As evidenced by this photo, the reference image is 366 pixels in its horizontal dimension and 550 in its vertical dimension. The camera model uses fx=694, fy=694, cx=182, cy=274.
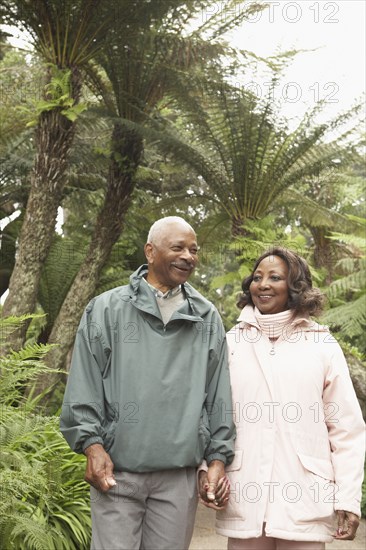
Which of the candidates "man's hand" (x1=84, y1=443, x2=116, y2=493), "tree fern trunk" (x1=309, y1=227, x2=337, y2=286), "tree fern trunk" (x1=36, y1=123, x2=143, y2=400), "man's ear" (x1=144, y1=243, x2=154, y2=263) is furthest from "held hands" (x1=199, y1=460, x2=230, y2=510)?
"tree fern trunk" (x1=309, y1=227, x2=337, y2=286)

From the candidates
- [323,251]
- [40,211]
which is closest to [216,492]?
[40,211]

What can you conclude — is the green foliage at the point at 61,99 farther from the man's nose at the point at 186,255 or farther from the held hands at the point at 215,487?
the held hands at the point at 215,487

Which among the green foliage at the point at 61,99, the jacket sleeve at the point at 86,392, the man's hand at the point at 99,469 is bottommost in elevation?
the man's hand at the point at 99,469

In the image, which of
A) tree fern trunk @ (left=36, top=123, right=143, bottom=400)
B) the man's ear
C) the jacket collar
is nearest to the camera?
the jacket collar

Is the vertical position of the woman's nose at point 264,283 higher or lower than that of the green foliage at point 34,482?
higher

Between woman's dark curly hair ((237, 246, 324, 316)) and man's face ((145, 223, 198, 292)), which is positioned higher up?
man's face ((145, 223, 198, 292))

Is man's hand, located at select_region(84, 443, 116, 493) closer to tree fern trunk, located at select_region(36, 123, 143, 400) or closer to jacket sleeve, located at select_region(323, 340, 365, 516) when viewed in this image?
jacket sleeve, located at select_region(323, 340, 365, 516)

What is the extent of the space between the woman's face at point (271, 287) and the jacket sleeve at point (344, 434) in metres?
0.31

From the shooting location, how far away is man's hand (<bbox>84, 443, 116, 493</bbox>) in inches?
97.4

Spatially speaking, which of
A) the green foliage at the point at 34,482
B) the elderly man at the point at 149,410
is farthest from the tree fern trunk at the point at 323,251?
the elderly man at the point at 149,410

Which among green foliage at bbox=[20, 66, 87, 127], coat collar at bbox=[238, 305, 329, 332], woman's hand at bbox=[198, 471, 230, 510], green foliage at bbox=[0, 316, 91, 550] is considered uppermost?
green foliage at bbox=[20, 66, 87, 127]

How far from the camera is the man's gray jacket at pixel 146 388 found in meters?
2.54

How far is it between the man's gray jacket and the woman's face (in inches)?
11.1

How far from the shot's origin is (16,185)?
9766mm
